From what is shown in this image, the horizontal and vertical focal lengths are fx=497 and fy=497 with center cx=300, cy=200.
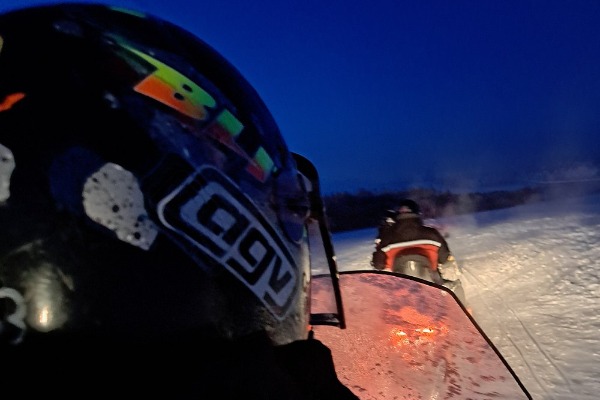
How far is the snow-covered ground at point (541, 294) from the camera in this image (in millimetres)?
3877

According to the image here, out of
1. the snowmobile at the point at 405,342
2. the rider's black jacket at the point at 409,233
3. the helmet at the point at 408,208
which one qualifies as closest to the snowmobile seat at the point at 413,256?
the rider's black jacket at the point at 409,233

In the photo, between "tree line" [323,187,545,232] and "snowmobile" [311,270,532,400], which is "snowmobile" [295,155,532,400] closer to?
"snowmobile" [311,270,532,400]

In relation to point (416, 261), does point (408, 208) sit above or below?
above

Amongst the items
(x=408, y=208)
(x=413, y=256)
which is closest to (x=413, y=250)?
(x=413, y=256)

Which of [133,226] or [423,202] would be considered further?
[423,202]

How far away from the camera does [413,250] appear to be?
194 inches

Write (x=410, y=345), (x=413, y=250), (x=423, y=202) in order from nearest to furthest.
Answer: (x=410, y=345), (x=413, y=250), (x=423, y=202)

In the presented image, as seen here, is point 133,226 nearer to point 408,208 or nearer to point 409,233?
point 409,233

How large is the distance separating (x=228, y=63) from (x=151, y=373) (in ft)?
3.04

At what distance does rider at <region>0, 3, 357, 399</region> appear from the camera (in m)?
1.02

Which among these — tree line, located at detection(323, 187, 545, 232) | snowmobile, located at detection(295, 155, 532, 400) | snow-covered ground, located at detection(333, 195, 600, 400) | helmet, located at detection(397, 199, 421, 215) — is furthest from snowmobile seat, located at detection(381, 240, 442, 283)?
tree line, located at detection(323, 187, 545, 232)

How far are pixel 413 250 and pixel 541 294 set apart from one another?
191cm

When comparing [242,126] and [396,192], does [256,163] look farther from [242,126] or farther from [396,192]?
[396,192]

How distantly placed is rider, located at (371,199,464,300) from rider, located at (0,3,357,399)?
3638 mm
